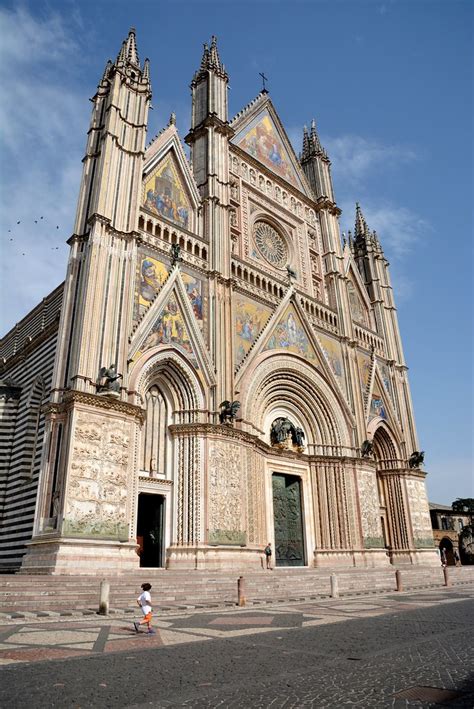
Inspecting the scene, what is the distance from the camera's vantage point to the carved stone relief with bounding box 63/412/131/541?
13.9 m

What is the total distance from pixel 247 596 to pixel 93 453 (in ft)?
18.4

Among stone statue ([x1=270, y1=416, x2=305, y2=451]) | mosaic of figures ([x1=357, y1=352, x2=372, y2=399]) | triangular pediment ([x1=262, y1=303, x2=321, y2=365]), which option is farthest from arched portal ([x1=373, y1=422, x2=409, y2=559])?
triangular pediment ([x1=262, y1=303, x2=321, y2=365])

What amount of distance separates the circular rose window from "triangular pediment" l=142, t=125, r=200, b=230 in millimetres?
4909

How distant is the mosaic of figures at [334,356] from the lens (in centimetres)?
2635

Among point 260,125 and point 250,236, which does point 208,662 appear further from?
point 260,125

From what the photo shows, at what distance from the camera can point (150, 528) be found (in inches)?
693

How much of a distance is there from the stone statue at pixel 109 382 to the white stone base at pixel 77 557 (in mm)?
4110

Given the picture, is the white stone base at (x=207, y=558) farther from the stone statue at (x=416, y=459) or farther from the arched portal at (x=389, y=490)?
the stone statue at (x=416, y=459)

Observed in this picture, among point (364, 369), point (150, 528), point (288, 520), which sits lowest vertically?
point (150, 528)

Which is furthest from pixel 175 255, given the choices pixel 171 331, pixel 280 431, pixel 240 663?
pixel 240 663

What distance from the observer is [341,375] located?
26812 mm

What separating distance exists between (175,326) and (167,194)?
6037mm

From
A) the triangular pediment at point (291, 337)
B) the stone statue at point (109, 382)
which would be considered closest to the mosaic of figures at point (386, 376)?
the triangular pediment at point (291, 337)

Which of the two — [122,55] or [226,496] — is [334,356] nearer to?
[226,496]
